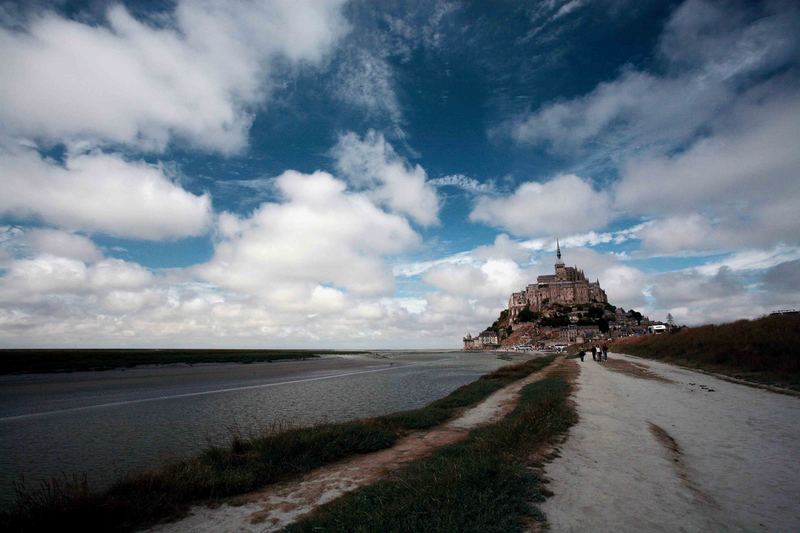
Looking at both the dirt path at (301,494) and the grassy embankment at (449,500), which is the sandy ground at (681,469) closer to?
the grassy embankment at (449,500)

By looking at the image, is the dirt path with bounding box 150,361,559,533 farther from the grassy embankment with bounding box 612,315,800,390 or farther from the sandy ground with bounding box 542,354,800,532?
the grassy embankment with bounding box 612,315,800,390

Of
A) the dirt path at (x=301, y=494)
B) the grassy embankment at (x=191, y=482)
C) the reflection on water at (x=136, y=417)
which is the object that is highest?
the grassy embankment at (x=191, y=482)

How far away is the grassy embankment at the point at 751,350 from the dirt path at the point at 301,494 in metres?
22.3

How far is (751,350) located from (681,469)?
28.5 m

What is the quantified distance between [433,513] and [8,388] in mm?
51012

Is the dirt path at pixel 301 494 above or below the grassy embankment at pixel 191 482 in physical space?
below

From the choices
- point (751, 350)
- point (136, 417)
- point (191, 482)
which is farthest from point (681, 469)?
point (751, 350)

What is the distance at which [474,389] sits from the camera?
2831cm

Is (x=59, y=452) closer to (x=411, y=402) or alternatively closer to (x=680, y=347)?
(x=411, y=402)

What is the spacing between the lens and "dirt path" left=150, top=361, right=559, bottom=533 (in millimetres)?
7340

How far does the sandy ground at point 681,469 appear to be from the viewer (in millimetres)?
6730

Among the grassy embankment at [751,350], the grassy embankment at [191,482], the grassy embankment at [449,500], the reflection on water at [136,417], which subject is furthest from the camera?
the grassy embankment at [751,350]

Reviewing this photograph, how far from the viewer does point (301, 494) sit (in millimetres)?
8836

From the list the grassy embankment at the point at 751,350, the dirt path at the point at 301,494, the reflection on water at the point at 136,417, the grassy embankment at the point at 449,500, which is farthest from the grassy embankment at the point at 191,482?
the grassy embankment at the point at 751,350
